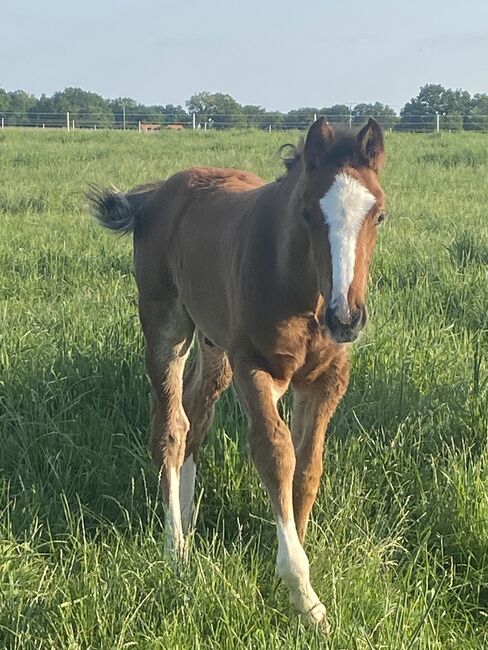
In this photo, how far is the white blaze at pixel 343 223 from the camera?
2379 millimetres

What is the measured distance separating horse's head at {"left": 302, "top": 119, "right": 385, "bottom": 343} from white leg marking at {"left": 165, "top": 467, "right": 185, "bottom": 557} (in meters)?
1.00

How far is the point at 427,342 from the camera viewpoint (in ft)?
14.6

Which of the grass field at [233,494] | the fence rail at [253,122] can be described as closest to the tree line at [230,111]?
the fence rail at [253,122]

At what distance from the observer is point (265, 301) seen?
9.66 ft

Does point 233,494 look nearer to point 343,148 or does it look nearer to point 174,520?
point 174,520

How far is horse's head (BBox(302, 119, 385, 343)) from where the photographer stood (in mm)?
2387

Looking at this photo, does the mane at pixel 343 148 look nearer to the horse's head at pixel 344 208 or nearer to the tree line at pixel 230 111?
the horse's head at pixel 344 208

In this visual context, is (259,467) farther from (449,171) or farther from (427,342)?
(449,171)

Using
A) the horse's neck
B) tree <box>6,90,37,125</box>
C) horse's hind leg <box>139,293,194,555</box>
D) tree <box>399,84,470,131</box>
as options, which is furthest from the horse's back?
tree <box>6,90,37,125</box>

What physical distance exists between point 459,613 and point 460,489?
1.65 ft

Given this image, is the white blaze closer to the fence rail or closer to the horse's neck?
→ the horse's neck

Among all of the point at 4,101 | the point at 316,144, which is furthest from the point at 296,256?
the point at 4,101

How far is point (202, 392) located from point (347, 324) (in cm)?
161

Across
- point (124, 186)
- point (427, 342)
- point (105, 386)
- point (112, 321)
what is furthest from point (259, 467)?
point (124, 186)
